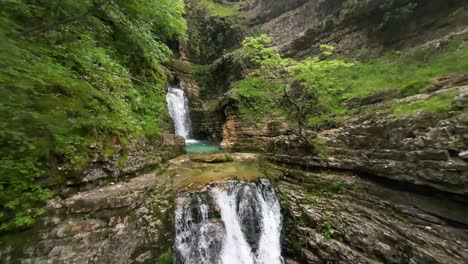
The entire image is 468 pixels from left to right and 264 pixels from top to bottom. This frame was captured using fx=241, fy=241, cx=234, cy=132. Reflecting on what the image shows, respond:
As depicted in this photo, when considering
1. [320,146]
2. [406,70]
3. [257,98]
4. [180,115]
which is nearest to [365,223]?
[320,146]

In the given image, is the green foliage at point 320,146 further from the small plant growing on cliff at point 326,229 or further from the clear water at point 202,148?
the clear water at point 202,148

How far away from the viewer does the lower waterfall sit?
6625 mm

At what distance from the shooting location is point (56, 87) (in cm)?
525

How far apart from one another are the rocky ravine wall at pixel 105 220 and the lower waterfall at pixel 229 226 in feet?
1.81

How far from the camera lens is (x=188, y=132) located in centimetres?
1969

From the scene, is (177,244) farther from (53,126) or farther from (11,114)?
(11,114)

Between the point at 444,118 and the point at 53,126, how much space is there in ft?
26.7

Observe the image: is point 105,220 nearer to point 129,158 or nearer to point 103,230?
point 103,230

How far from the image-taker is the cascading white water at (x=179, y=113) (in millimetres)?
18656

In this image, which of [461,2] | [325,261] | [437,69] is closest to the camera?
[325,261]

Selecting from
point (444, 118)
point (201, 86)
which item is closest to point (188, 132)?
point (201, 86)

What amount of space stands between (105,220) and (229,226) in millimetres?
3386

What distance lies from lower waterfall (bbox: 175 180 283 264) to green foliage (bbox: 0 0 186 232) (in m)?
2.95

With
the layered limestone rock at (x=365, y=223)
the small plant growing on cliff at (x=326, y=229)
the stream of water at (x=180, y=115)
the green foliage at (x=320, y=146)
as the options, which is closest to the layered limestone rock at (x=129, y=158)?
the layered limestone rock at (x=365, y=223)
